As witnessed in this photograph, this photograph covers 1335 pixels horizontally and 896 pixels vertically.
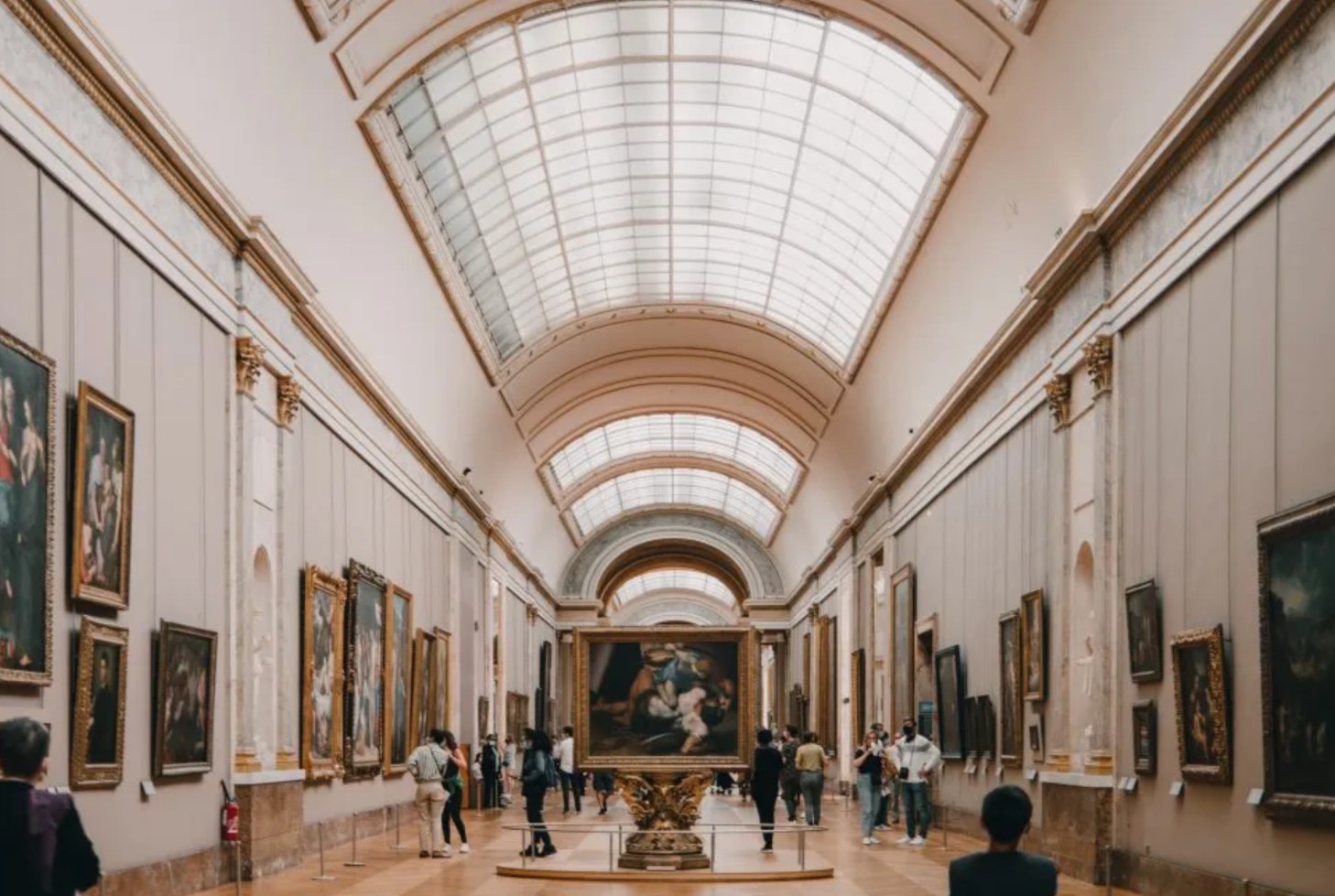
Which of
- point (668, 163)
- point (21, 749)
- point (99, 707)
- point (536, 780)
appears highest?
point (668, 163)

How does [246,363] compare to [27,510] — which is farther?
[246,363]

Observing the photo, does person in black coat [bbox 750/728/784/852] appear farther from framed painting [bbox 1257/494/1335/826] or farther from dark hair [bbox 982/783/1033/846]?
dark hair [bbox 982/783/1033/846]

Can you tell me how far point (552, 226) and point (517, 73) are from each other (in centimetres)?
794

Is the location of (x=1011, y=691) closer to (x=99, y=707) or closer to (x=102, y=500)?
(x=99, y=707)

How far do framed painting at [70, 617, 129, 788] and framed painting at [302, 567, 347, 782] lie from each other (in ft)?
24.9

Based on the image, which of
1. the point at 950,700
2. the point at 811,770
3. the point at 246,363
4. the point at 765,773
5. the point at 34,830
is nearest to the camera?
the point at 34,830

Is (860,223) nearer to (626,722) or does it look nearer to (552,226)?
(552,226)

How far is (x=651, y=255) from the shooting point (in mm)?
38594

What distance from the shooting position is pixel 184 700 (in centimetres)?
1711

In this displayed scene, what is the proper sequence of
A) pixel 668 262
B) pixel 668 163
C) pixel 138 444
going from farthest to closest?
1. pixel 668 262
2. pixel 668 163
3. pixel 138 444

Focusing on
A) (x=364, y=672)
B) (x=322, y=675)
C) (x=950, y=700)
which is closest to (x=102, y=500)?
(x=322, y=675)

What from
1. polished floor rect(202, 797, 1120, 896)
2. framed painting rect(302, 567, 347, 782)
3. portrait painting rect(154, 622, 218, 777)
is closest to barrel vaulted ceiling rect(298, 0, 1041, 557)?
framed painting rect(302, 567, 347, 782)

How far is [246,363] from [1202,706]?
10.9m

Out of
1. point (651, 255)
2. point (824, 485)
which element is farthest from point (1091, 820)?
point (824, 485)
